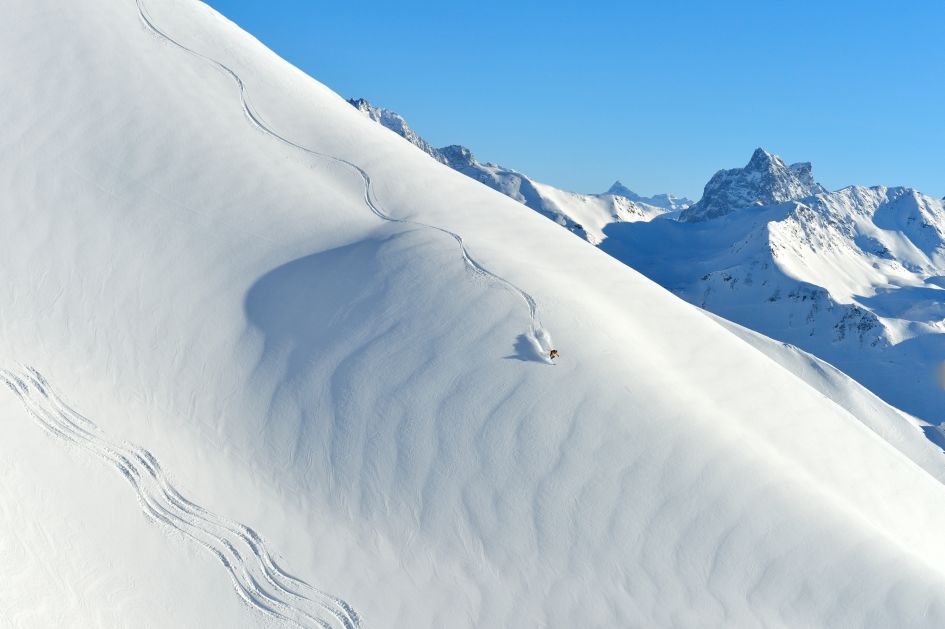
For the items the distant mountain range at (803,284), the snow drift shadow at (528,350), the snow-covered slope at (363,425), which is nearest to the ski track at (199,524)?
the snow-covered slope at (363,425)

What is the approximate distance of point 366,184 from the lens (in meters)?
31.6

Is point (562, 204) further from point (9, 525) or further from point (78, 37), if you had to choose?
point (9, 525)

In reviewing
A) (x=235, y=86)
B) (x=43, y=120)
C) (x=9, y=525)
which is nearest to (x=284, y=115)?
(x=235, y=86)

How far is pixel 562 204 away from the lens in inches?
7672

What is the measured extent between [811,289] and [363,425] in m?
117

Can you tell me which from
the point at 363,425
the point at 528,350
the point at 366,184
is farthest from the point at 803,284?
the point at 363,425

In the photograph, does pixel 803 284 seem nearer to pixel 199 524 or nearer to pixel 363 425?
pixel 363 425

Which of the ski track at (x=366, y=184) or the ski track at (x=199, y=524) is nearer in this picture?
the ski track at (x=199, y=524)

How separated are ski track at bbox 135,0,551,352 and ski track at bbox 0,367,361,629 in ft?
32.8

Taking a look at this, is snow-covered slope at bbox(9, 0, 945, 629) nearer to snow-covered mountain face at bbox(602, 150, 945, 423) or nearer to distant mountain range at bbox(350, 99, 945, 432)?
distant mountain range at bbox(350, 99, 945, 432)

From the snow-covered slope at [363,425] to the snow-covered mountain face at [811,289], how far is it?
247ft

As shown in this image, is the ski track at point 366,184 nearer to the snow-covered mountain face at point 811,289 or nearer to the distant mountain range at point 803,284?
the distant mountain range at point 803,284

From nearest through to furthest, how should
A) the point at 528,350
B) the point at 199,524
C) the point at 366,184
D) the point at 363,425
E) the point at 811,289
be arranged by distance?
the point at 199,524 < the point at 363,425 < the point at 528,350 < the point at 366,184 < the point at 811,289

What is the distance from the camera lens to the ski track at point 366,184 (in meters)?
24.2
